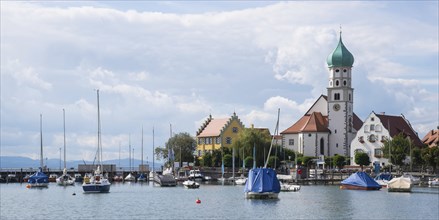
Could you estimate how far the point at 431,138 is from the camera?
167125 mm

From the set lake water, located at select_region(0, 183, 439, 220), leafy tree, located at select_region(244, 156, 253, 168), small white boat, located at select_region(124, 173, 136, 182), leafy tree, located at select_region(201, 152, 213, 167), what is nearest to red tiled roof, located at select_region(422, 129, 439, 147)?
leafy tree, located at select_region(244, 156, 253, 168)

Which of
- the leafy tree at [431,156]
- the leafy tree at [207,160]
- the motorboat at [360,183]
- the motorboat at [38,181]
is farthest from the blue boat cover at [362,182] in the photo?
the leafy tree at [207,160]

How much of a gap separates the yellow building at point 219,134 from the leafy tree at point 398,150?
4354cm

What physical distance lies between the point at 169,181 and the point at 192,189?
14410mm

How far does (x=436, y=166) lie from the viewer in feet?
479

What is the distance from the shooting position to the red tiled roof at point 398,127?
161 meters

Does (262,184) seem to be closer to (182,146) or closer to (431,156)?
(431,156)

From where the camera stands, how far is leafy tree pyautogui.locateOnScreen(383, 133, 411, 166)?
481ft

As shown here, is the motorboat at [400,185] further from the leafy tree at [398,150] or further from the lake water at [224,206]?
the leafy tree at [398,150]

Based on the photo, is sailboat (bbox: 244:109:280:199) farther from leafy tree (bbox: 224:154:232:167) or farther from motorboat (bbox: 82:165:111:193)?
leafy tree (bbox: 224:154:232:167)

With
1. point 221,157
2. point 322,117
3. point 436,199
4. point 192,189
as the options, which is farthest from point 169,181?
point 436,199

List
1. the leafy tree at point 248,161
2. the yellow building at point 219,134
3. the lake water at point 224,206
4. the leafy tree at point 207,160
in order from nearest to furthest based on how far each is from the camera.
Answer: the lake water at point 224,206
the leafy tree at point 248,161
the leafy tree at point 207,160
the yellow building at point 219,134

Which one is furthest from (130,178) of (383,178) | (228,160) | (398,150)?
(383,178)

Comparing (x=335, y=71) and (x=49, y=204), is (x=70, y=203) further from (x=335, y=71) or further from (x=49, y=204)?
(x=335, y=71)
